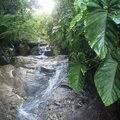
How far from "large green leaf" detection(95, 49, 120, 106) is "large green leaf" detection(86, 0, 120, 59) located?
1.06ft

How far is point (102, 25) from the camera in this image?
1325 mm

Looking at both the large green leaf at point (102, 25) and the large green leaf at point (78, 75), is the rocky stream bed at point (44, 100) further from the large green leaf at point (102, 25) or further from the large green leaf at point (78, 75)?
the large green leaf at point (102, 25)

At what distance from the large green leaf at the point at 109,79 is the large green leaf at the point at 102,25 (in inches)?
12.7

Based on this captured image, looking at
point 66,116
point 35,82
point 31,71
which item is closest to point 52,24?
A: point 31,71

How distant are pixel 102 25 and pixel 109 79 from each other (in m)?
0.61

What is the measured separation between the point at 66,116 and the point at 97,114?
64 centimetres

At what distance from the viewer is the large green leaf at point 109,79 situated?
1393 mm

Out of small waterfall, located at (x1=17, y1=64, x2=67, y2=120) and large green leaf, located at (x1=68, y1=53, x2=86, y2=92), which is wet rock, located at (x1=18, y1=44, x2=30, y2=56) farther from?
large green leaf, located at (x1=68, y1=53, x2=86, y2=92)

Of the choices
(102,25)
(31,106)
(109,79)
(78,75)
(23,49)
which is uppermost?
(102,25)

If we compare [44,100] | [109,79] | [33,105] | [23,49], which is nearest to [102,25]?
[109,79]

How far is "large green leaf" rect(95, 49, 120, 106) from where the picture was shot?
1393 mm

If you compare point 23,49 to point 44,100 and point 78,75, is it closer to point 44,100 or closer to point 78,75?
point 44,100

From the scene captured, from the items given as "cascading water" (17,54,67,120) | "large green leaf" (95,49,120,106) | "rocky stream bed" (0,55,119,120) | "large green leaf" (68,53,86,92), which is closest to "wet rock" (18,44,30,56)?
"rocky stream bed" (0,55,119,120)

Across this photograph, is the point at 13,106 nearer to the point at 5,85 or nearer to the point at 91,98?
Answer: the point at 5,85
